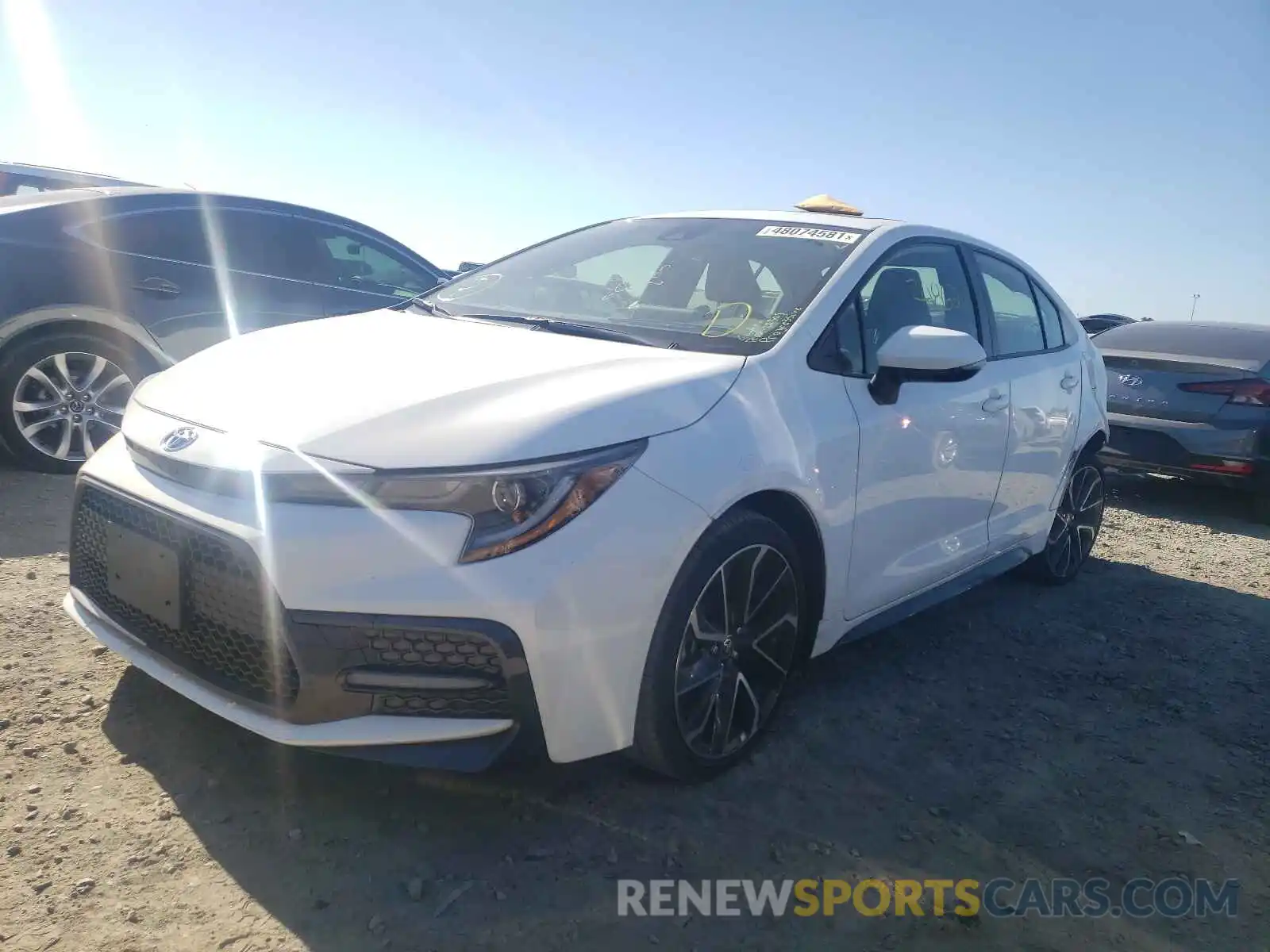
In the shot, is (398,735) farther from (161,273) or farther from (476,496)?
(161,273)

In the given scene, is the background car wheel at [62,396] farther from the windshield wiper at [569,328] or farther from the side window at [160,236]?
the windshield wiper at [569,328]

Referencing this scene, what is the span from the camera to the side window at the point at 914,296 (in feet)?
10.3

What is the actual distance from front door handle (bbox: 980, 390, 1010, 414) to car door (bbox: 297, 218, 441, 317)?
3.48 m

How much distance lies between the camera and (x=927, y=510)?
131 inches

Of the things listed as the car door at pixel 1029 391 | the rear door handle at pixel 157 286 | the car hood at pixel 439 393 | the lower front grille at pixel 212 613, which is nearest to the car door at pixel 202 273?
the rear door handle at pixel 157 286

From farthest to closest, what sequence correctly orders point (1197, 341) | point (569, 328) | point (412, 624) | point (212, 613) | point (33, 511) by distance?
point (1197, 341) → point (33, 511) → point (569, 328) → point (212, 613) → point (412, 624)

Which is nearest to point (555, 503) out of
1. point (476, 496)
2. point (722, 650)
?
point (476, 496)

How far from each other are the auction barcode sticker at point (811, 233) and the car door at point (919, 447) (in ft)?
0.50

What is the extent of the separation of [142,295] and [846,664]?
13.2 feet

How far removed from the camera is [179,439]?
7.55ft

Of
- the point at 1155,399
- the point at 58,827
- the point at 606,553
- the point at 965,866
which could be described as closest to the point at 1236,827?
the point at 965,866

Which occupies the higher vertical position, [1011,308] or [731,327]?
[1011,308]

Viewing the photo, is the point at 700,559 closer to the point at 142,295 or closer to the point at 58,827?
the point at 58,827

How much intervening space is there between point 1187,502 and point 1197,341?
129 cm
